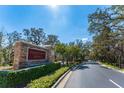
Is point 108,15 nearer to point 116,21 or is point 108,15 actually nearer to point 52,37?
point 116,21

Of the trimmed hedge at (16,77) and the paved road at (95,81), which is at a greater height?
the trimmed hedge at (16,77)

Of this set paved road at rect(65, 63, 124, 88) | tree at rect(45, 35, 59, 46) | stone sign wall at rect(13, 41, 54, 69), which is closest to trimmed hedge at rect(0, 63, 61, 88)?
stone sign wall at rect(13, 41, 54, 69)

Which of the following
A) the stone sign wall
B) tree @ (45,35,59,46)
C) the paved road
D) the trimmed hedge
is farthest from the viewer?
tree @ (45,35,59,46)

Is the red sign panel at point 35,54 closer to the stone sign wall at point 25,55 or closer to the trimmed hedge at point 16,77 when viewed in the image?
the stone sign wall at point 25,55

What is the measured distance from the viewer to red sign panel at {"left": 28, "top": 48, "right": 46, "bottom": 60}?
19625 mm

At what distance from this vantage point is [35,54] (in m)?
21.3

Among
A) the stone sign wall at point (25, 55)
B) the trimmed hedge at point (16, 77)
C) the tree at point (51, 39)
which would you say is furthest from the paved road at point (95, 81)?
the tree at point (51, 39)

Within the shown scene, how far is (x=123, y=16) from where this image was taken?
34375 millimetres

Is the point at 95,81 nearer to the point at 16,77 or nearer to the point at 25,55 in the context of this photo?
the point at 25,55

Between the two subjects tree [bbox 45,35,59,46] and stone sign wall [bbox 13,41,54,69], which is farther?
tree [bbox 45,35,59,46]

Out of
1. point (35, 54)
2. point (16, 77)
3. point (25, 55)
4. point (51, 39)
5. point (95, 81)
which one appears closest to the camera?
point (16, 77)

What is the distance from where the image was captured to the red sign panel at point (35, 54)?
19.6 meters

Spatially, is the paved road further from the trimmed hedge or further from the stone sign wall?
the stone sign wall

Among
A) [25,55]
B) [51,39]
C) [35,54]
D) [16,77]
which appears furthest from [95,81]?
[51,39]
